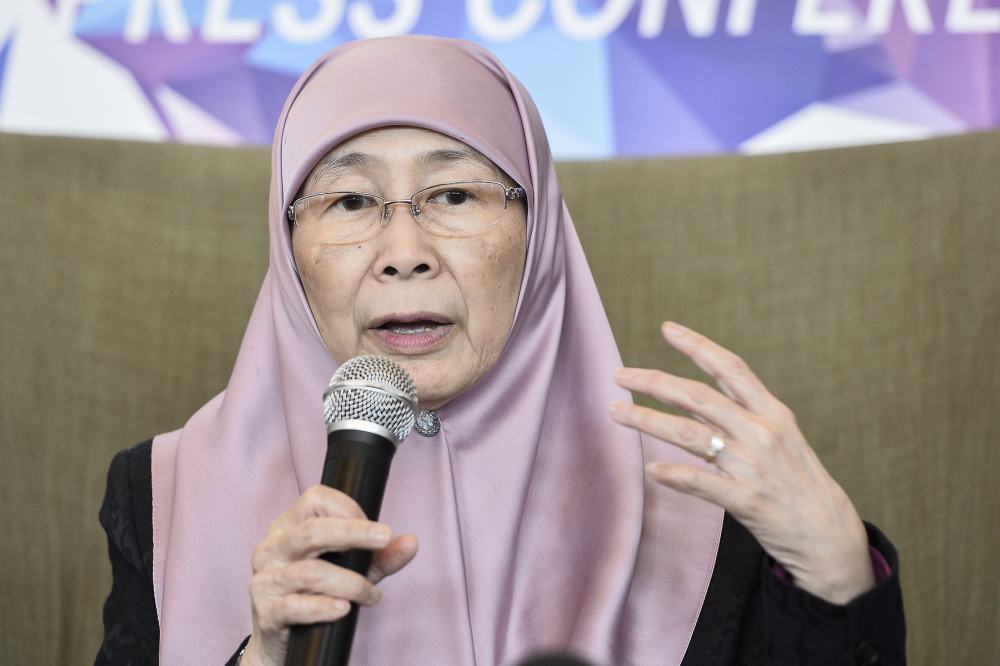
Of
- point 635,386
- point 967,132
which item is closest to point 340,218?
point 635,386

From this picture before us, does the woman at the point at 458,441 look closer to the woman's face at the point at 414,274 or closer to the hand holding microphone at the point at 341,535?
the woman's face at the point at 414,274

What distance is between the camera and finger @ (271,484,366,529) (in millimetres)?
882

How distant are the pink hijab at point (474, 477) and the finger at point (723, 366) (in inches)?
13.0

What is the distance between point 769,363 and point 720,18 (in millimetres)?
704

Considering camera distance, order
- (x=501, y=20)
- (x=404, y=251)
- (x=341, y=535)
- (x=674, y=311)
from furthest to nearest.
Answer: (x=501, y=20) < (x=674, y=311) < (x=404, y=251) < (x=341, y=535)

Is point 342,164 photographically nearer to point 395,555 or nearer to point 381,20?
point 395,555

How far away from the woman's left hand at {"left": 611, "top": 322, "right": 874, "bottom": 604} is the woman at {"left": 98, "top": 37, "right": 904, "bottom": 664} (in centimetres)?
4

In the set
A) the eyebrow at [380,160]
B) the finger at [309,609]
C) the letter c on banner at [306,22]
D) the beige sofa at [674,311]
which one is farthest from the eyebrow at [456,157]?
the letter c on banner at [306,22]

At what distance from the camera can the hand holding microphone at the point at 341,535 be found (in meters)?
0.88

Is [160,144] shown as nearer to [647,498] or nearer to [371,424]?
[647,498]

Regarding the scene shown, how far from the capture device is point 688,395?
1042 millimetres

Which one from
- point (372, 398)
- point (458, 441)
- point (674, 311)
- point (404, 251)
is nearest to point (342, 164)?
point (404, 251)

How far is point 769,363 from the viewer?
83.0 inches

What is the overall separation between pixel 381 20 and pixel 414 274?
3.84ft
